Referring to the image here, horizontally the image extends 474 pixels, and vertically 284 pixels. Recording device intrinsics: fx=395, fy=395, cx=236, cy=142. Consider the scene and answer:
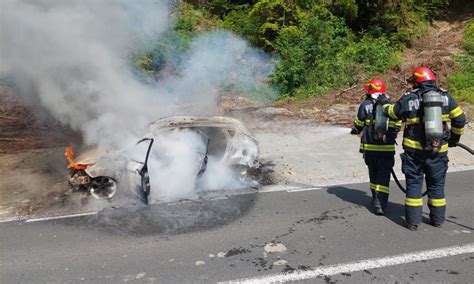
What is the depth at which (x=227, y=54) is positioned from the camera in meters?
16.7

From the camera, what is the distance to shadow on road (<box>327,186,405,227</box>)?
549 centimetres

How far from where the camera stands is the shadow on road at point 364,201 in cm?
549

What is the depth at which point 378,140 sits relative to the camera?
546cm

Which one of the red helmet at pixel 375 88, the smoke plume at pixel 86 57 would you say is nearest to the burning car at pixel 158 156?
the smoke plume at pixel 86 57

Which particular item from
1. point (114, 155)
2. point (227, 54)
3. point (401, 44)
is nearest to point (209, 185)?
point (114, 155)

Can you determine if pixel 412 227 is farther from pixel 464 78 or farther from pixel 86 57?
pixel 464 78

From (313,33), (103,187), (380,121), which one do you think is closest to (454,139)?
(380,121)

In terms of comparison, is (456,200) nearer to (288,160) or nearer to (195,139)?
(288,160)

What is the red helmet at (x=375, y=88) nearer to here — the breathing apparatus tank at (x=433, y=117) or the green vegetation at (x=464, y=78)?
the breathing apparatus tank at (x=433, y=117)

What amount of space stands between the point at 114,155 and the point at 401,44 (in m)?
15.4

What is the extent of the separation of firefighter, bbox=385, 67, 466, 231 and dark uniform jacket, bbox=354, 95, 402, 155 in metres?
0.30

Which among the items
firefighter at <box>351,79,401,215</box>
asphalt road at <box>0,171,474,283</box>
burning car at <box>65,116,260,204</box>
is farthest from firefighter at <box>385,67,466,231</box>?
burning car at <box>65,116,260,204</box>

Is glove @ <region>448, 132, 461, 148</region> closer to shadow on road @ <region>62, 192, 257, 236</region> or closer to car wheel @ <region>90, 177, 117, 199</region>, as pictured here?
shadow on road @ <region>62, 192, 257, 236</region>

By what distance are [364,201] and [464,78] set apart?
11.1 meters
